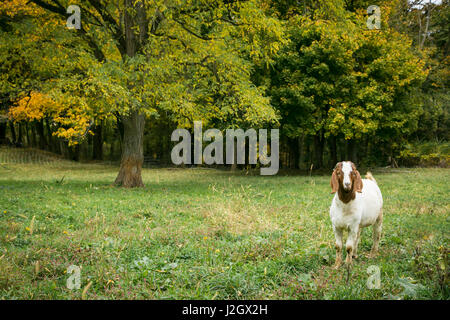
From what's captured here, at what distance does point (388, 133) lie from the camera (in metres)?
28.0

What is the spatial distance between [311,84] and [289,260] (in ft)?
71.2

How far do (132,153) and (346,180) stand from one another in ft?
44.7

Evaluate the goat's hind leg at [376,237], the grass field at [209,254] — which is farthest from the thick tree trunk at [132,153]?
the goat's hind leg at [376,237]

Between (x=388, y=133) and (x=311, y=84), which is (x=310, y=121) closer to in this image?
(x=311, y=84)

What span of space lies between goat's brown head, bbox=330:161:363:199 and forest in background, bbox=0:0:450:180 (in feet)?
32.8

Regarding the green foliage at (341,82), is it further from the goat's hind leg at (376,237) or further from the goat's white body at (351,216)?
the goat's white body at (351,216)

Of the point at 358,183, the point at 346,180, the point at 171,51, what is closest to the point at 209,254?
the point at 346,180

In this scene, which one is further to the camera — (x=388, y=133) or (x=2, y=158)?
(x=2, y=158)

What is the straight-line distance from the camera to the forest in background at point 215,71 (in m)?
15.2

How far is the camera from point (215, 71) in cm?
1725

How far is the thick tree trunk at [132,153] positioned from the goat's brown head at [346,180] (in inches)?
523

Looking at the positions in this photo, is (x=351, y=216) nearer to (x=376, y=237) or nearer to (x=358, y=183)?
(x=358, y=183)

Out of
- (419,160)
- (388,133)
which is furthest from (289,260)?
(419,160)

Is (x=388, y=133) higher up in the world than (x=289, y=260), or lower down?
higher up
